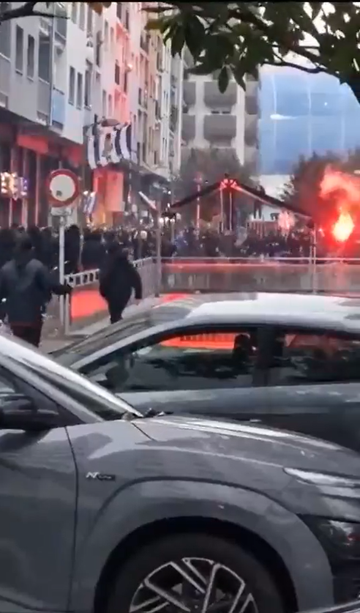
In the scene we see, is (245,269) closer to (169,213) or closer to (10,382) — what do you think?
(169,213)

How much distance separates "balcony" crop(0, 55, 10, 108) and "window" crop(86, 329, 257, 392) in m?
20.8

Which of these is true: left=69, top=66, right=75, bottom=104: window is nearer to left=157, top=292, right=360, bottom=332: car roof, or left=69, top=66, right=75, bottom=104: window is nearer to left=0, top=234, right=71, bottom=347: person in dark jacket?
left=0, top=234, right=71, bottom=347: person in dark jacket

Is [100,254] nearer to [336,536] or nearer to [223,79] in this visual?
[223,79]

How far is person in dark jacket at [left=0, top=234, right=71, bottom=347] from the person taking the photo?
46.7 ft

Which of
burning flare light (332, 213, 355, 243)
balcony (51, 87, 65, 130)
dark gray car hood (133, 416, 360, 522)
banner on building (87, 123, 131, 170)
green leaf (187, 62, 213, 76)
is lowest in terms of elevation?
dark gray car hood (133, 416, 360, 522)

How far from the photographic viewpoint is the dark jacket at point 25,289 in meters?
14.2

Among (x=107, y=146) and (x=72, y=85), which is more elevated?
(x=72, y=85)

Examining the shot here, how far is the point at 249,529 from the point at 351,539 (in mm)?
389

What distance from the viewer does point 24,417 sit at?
5.07 m

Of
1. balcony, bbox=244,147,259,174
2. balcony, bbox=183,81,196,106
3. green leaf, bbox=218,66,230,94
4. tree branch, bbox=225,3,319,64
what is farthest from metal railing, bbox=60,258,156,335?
balcony, bbox=244,147,259,174

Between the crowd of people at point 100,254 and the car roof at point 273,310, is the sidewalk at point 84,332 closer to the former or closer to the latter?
the crowd of people at point 100,254

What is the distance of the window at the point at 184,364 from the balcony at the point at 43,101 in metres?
24.2

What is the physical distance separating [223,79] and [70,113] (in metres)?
26.8

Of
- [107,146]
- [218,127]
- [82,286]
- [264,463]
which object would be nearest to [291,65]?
[264,463]
